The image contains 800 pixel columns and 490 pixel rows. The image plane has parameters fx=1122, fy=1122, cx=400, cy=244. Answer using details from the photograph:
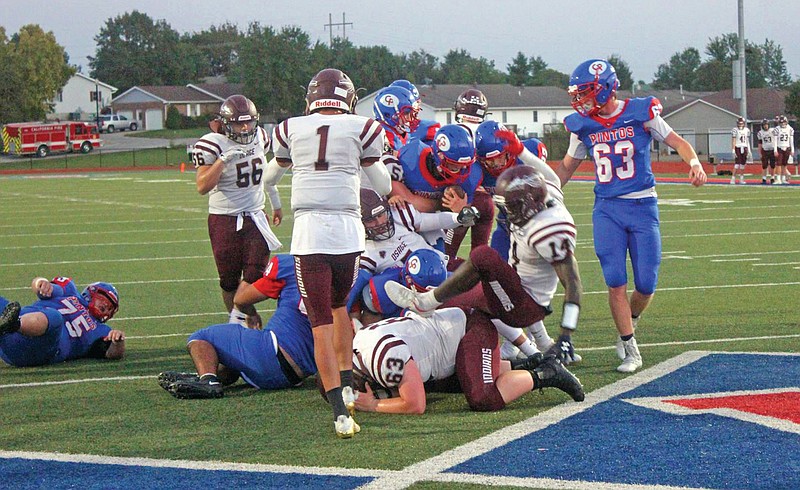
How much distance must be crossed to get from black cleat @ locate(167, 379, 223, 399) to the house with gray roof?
8868cm

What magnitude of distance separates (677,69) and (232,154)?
131750 millimetres

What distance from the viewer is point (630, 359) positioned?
6660mm

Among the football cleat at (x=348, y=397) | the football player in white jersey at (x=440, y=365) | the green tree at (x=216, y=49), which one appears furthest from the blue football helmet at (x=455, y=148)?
the green tree at (x=216, y=49)

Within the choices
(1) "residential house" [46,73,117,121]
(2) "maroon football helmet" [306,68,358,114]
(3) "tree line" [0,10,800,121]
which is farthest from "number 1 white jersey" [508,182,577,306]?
(1) "residential house" [46,73,117,121]

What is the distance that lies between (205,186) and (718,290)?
481 centimetres

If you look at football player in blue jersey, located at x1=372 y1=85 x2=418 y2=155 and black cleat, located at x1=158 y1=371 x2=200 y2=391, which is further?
football player in blue jersey, located at x1=372 y1=85 x2=418 y2=155

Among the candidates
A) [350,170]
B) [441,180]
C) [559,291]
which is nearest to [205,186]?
[441,180]

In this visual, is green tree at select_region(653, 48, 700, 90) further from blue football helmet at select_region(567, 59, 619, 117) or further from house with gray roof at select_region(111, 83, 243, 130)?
blue football helmet at select_region(567, 59, 619, 117)

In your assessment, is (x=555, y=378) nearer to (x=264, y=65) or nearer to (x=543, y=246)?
(x=543, y=246)

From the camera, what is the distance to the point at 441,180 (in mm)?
7059

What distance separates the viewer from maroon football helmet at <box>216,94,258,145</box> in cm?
777

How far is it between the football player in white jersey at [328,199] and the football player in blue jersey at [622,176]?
196 cm

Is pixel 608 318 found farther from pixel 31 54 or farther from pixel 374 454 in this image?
pixel 31 54

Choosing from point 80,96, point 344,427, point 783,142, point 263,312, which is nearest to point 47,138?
point 80,96
